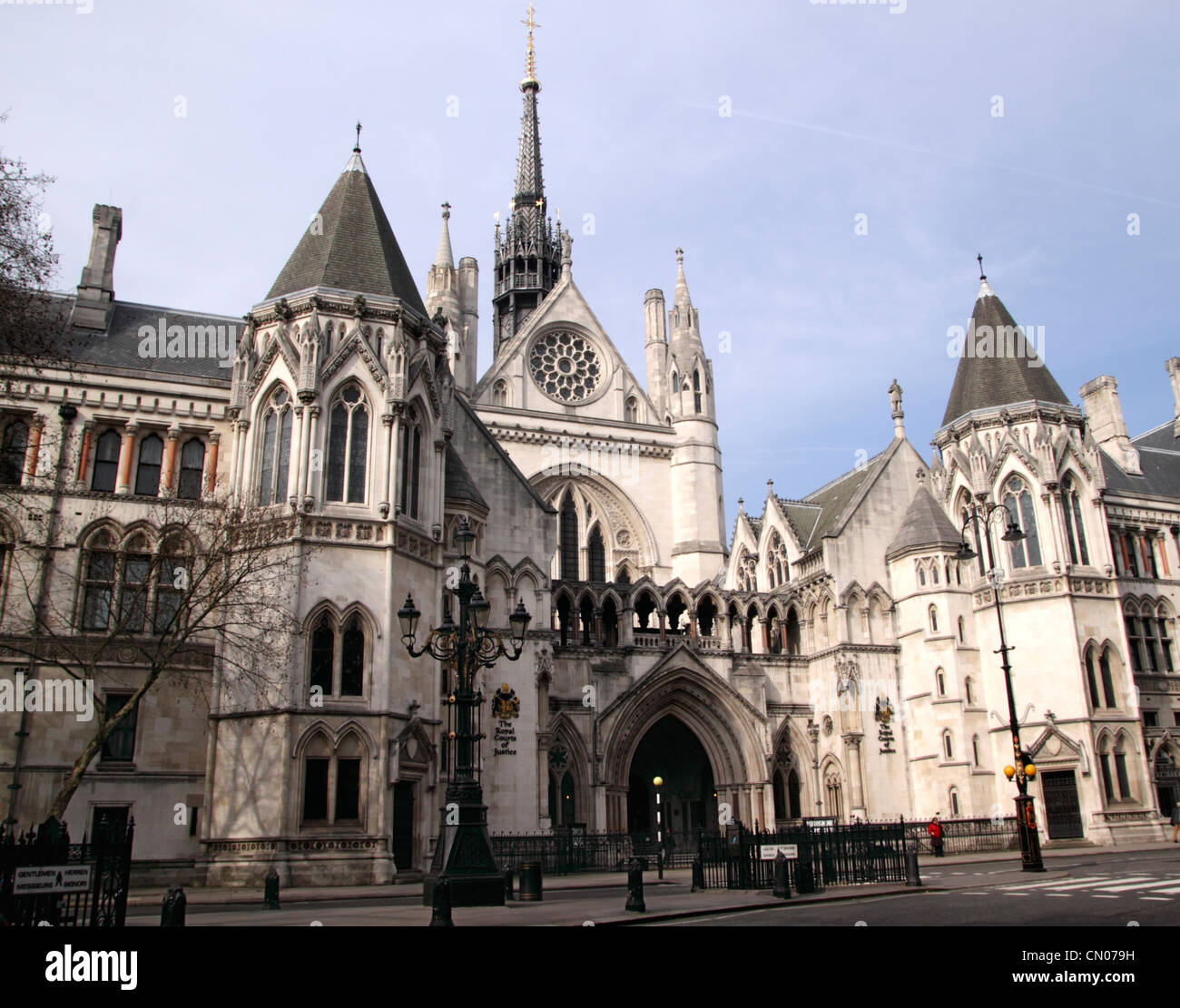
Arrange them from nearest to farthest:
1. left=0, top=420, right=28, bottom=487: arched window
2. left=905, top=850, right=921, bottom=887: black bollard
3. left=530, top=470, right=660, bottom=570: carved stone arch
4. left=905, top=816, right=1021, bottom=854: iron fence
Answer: left=905, top=850, right=921, bottom=887: black bollard → left=0, top=420, right=28, bottom=487: arched window → left=905, top=816, right=1021, bottom=854: iron fence → left=530, top=470, right=660, bottom=570: carved stone arch

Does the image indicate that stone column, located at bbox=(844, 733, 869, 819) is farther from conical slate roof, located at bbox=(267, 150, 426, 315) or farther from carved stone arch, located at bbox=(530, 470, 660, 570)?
conical slate roof, located at bbox=(267, 150, 426, 315)

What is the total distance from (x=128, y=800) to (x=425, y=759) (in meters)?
7.29

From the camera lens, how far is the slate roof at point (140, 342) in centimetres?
2944

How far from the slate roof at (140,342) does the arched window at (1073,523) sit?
2830cm

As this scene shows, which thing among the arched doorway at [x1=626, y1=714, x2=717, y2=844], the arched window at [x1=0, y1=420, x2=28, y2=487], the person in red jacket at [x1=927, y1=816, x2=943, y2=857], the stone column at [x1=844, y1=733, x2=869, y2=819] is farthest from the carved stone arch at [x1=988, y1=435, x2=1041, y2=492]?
the arched window at [x1=0, y1=420, x2=28, y2=487]

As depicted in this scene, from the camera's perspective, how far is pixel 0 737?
81.6ft

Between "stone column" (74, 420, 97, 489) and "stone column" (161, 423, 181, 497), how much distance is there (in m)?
1.89

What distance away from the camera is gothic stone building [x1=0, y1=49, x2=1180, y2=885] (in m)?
25.1

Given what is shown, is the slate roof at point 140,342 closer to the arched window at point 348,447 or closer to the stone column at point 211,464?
the stone column at point 211,464

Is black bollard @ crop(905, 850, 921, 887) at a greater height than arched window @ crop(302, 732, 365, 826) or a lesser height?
lesser

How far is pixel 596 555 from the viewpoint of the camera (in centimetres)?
4566

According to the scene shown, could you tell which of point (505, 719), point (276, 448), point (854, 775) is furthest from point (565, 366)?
point (276, 448)
